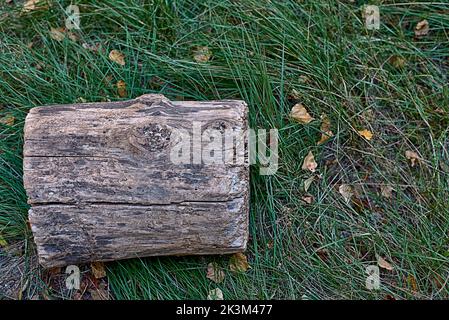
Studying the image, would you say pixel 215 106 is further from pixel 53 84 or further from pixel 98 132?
pixel 53 84

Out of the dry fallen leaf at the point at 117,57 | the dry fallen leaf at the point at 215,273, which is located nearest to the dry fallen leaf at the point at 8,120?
the dry fallen leaf at the point at 117,57

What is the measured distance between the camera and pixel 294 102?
3.22 meters

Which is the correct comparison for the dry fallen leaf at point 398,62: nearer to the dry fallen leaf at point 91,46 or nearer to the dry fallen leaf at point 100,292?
the dry fallen leaf at point 91,46

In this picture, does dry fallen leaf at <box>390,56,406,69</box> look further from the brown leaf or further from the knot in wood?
the knot in wood

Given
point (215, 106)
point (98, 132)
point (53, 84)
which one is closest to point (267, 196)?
point (215, 106)

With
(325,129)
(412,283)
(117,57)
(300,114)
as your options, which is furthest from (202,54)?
(412,283)

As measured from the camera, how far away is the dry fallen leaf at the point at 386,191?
309 cm

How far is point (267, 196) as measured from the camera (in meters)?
3.00

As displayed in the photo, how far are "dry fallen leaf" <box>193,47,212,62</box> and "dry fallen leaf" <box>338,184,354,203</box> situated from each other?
0.94 meters

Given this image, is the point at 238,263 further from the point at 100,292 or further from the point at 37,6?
the point at 37,6

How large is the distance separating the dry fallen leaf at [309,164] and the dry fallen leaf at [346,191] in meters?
0.16

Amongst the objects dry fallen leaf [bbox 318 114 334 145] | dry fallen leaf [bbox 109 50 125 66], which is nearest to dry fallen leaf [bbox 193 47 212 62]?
dry fallen leaf [bbox 109 50 125 66]

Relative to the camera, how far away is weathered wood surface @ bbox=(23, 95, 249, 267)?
2.59 metres
